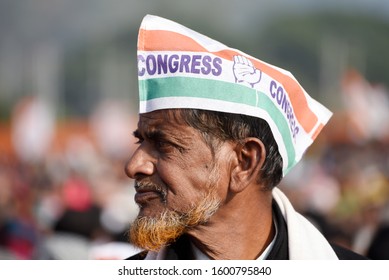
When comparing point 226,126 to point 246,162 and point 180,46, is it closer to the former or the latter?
point 246,162

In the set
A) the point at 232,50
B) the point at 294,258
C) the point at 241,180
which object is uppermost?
the point at 232,50

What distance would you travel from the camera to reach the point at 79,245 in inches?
246

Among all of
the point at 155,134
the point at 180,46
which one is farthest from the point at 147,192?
the point at 180,46

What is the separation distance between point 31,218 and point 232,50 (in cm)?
764

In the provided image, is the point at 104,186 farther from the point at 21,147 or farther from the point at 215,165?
the point at 215,165

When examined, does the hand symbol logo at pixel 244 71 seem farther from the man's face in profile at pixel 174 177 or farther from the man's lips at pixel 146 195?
the man's lips at pixel 146 195

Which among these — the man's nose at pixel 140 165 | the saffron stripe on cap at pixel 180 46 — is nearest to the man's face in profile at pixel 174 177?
the man's nose at pixel 140 165

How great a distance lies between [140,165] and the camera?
2932mm

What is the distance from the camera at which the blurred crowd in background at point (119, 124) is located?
757 cm

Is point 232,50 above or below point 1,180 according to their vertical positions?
below

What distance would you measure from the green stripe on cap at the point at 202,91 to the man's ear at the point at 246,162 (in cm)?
11

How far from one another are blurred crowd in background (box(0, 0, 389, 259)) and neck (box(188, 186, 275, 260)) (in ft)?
7.49
